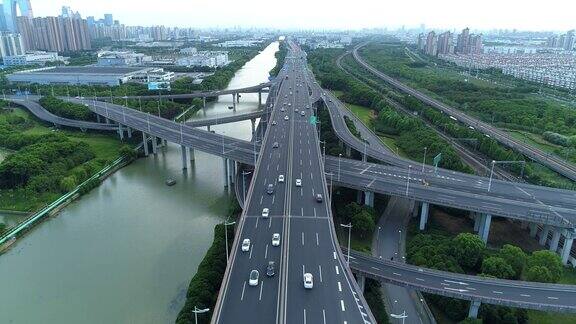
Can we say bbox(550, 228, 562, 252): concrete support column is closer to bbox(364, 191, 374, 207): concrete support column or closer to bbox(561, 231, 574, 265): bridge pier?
bbox(561, 231, 574, 265): bridge pier

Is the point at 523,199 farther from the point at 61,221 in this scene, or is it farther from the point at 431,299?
the point at 61,221

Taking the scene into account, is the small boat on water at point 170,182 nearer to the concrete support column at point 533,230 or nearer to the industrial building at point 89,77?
the concrete support column at point 533,230

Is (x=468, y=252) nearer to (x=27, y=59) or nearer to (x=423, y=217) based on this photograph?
(x=423, y=217)

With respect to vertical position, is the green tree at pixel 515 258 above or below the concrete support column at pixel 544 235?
above

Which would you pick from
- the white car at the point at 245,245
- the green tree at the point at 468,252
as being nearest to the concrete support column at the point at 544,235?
the green tree at the point at 468,252

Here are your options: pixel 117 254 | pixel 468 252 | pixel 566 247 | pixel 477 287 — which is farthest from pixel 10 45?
pixel 566 247

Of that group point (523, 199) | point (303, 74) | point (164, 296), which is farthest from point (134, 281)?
A: point (303, 74)
